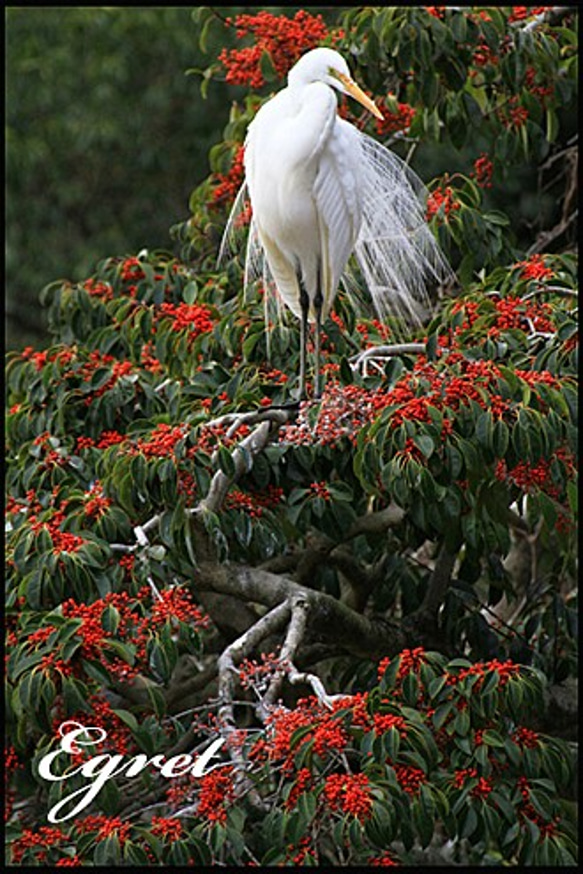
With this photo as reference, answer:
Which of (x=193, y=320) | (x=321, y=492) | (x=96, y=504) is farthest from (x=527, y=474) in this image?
(x=193, y=320)

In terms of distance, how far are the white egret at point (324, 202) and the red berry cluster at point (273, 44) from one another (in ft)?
1.86

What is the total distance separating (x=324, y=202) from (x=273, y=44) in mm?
890

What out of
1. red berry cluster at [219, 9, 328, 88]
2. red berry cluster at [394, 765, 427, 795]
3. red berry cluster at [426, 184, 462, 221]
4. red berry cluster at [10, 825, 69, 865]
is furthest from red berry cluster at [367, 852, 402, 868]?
red berry cluster at [219, 9, 328, 88]

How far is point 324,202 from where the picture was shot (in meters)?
2.33

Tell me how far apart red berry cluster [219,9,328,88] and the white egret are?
1.86 ft

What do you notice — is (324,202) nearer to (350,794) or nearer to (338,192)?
(338,192)

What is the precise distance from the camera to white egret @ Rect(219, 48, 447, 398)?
2.31 metres

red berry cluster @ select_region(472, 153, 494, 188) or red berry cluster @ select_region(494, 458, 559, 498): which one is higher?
red berry cluster @ select_region(472, 153, 494, 188)

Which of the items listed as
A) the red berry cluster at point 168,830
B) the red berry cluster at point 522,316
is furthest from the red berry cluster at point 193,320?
the red berry cluster at point 168,830

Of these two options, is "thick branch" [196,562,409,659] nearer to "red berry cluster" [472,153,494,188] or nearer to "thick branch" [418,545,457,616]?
"thick branch" [418,545,457,616]

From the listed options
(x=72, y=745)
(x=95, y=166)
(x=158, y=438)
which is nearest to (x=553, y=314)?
(x=158, y=438)

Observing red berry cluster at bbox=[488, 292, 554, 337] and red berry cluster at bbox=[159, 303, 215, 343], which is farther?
red berry cluster at bbox=[159, 303, 215, 343]

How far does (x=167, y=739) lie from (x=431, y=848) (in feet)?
2.58

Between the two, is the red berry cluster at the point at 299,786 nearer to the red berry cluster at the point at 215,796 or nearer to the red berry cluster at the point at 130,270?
the red berry cluster at the point at 215,796
